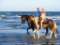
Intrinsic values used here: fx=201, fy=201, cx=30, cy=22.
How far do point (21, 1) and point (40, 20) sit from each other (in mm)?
228

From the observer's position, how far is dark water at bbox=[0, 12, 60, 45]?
169 cm

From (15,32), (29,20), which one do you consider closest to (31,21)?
(29,20)

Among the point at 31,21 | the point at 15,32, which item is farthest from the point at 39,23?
the point at 15,32

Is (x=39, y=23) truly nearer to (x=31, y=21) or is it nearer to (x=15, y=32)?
(x=31, y=21)

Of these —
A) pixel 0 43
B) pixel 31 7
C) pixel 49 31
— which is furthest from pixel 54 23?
pixel 0 43

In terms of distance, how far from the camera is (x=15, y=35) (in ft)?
5.59

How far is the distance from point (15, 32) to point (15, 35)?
0.03 metres

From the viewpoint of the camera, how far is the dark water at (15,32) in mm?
1688

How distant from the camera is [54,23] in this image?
5.59ft

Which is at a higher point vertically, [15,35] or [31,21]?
[31,21]

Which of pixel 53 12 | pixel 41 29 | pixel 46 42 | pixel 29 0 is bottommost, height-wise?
pixel 46 42

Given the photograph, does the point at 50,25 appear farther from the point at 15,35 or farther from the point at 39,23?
the point at 15,35

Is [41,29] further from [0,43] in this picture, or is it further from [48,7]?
[0,43]

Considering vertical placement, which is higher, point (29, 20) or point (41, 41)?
point (29, 20)
